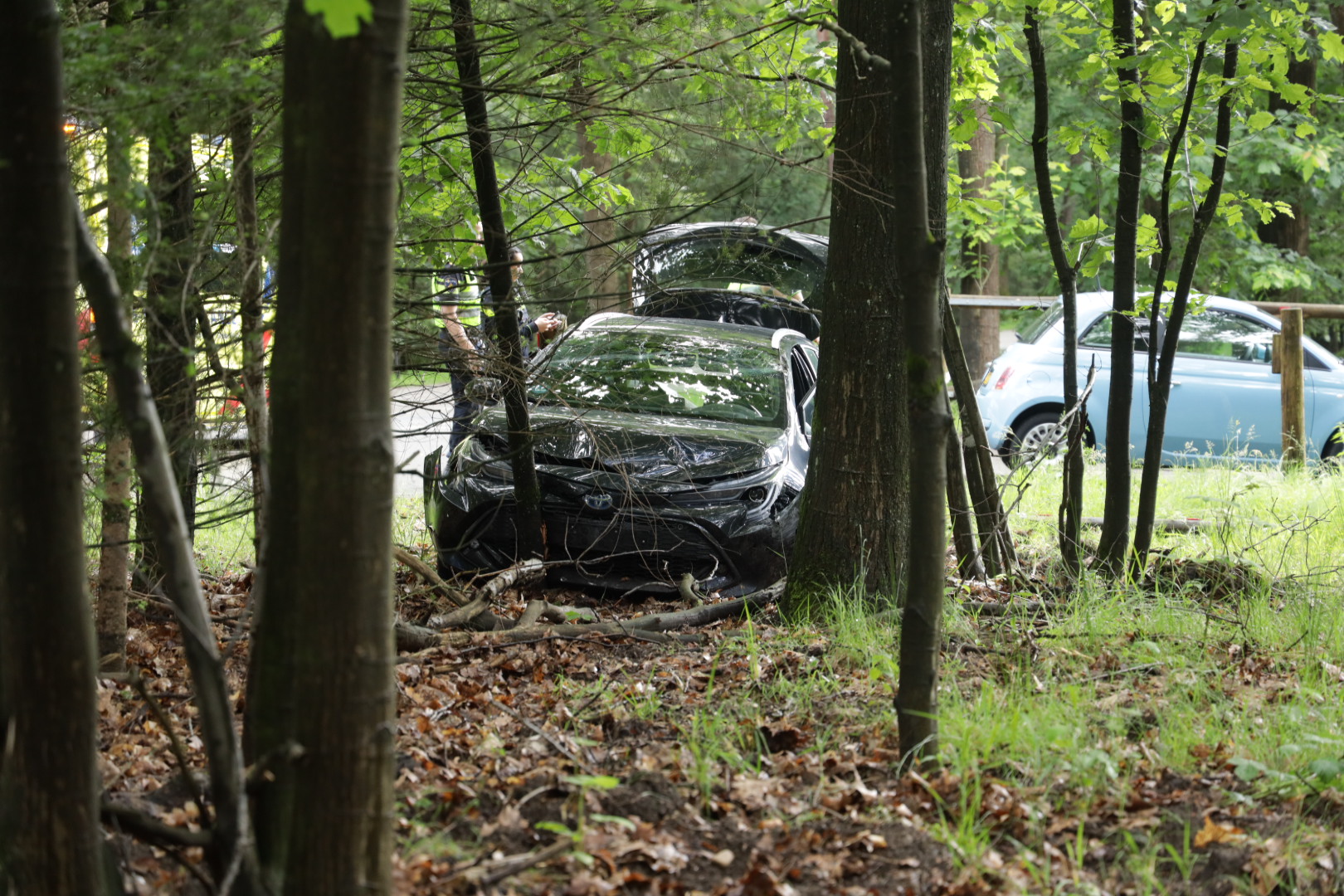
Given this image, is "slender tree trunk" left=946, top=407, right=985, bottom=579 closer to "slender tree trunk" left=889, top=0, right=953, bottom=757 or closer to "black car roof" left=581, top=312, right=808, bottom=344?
"black car roof" left=581, top=312, right=808, bottom=344

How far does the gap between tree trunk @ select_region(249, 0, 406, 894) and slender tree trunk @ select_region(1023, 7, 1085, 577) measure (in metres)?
4.58

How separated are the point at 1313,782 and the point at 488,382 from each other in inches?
145

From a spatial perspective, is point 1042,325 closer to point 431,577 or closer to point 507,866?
point 431,577

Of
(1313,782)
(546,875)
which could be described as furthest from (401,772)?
(1313,782)

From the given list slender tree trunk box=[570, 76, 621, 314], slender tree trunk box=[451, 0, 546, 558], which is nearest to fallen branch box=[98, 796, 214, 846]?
slender tree trunk box=[451, 0, 546, 558]

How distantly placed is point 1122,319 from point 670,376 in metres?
2.62

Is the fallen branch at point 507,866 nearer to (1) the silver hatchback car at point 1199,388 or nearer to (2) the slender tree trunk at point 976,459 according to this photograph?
(2) the slender tree trunk at point 976,459

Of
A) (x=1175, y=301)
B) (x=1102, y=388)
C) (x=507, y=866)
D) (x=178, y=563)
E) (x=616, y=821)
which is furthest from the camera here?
(x=1102, y=388)

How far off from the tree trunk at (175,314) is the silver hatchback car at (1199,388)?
27.3 ft

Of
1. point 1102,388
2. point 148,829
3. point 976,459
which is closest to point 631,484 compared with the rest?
point 976,459

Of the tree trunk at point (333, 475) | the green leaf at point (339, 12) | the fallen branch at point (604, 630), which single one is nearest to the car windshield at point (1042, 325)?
the fallen branch at point (604, 630)

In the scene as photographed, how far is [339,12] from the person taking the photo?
6.06 feet

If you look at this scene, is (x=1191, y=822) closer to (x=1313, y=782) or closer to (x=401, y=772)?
(x=1313, y=782)

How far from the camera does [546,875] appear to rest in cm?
259
